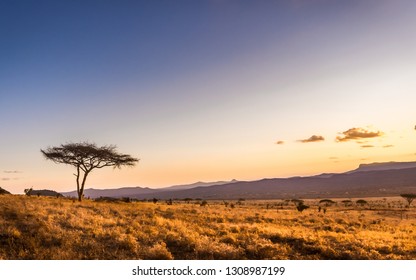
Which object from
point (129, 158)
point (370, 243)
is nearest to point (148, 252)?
point (370, 243)

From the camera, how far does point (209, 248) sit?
15.1 m

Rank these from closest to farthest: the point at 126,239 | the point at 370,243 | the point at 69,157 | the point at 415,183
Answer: the point at 126,239, the point at 370,243, the point at 69,157, the point at 415,183

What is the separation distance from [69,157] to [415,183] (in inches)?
7729

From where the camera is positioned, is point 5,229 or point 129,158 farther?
point 129,158

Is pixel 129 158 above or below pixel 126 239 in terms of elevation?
above

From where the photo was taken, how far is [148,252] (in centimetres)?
1436

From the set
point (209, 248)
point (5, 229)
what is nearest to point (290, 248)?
point (209, 248)
